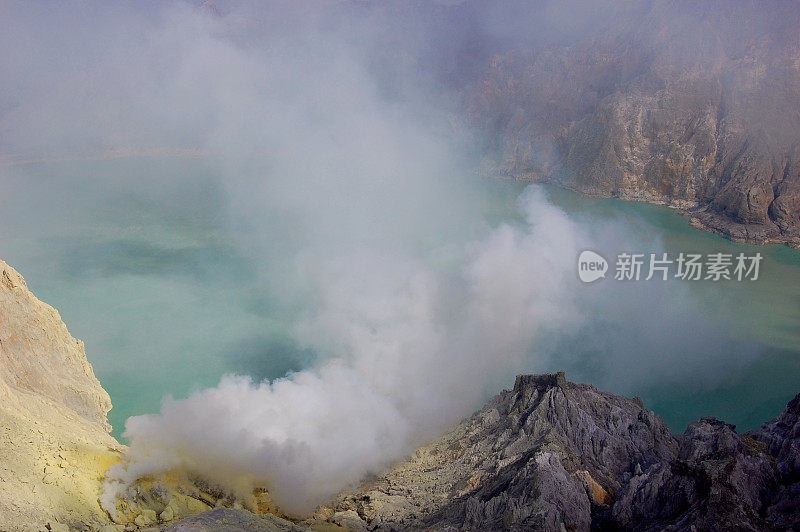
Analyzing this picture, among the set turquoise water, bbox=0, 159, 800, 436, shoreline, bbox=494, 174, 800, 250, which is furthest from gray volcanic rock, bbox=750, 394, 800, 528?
shoreline, bbox=494, 174, 800, 250

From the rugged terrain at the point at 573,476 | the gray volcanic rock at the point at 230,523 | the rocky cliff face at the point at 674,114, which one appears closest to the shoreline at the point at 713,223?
the rocky cliff face at the point at 674,114

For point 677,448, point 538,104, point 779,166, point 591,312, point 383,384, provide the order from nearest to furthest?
point 677,448
point 383,384
point 591,312
point 779,166
point 538,104

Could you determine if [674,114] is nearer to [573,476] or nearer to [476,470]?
[476,470]

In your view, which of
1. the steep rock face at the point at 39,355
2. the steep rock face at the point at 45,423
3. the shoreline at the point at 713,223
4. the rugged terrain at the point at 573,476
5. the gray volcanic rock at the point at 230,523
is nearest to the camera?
the gray volcanic rock at the point at 230,523

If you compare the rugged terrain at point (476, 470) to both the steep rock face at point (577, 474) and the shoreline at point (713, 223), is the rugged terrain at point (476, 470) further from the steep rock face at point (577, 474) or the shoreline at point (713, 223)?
the shoreline at point (713, 223)

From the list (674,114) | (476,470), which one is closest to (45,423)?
(476,470)

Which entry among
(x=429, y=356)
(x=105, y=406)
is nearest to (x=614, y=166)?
(x=429, y=356)

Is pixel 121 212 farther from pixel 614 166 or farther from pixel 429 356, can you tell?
pixel 614 166
